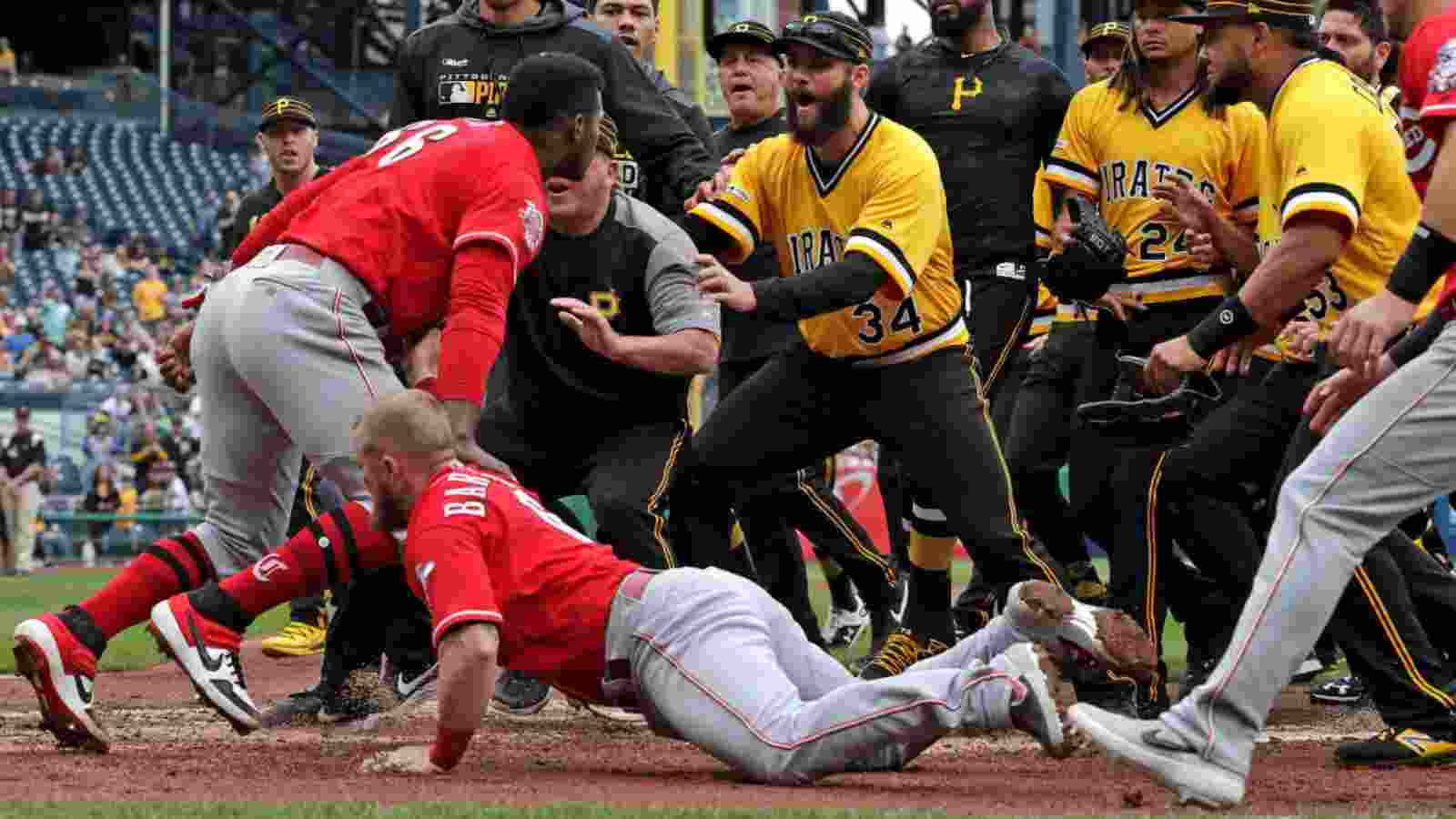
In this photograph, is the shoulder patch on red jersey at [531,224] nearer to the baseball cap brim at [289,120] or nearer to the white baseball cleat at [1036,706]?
the white baseball cleat at [1036,706]

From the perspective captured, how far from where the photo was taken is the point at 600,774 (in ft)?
18.2

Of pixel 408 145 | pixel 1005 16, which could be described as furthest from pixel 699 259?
pixel 1005 16

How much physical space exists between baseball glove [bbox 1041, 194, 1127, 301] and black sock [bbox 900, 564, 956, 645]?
118 centimetres

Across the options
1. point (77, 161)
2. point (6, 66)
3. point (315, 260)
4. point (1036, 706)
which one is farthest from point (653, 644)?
point (6, 66)

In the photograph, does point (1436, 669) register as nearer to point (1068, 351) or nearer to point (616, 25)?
point (1068, 351)

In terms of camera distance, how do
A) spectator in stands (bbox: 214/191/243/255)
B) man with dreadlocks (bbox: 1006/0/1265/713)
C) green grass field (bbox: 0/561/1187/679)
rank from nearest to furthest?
1. man with dreadlocks (bbox: 1006/0/1265/713)
2. green grass field (bbox: 0/561/1187/679)
3. spectator in stands (bbox: 214/191/243/255)

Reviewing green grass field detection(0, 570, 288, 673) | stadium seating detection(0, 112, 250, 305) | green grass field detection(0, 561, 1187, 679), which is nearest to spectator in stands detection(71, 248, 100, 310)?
stadium seating detection(0, 112, 250, 305)

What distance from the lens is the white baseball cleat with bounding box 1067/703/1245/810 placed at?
475 centimetres

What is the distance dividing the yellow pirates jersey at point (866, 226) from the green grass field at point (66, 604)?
324 cm

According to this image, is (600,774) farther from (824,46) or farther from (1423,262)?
(824,46)

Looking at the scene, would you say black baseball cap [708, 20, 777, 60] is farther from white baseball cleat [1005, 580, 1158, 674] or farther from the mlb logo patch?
white baseball cleat [1005, 580, 1158, 674]

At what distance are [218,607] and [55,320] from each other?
929 inches

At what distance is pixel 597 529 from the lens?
7113 millimetres

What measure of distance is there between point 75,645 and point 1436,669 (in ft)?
12.5
